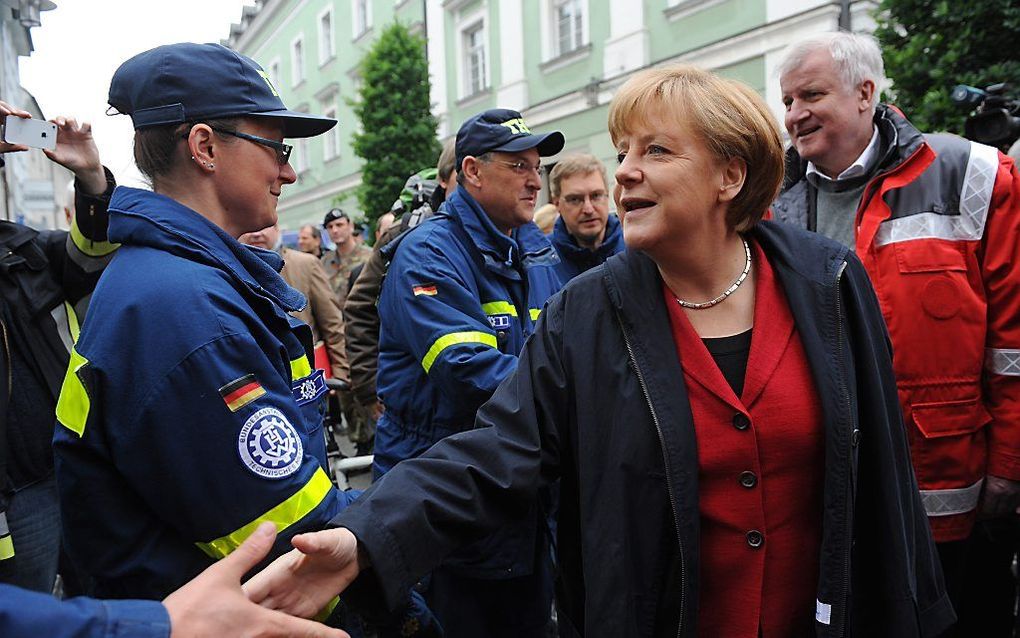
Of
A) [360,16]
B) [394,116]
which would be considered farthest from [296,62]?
[394,116]

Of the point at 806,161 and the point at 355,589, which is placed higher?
the point at 806,161

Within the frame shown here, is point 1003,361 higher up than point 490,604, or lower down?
higher up

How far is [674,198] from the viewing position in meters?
1.85

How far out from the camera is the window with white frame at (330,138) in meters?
28.4

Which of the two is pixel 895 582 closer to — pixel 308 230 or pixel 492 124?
pixel 492 124

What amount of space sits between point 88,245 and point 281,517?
169 cm

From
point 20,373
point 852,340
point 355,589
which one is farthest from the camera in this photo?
point 20,373

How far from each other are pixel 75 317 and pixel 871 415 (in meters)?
2.62

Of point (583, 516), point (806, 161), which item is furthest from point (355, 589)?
point (806, 161)

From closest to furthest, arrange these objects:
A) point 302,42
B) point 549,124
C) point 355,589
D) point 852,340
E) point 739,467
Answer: point 355,589, point 739,467, point 852,340, point 549,124, point 302,42

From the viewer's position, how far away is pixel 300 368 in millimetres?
1862

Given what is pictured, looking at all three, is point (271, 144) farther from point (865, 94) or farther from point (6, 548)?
point (865, 94)

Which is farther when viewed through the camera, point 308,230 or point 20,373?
point 308,230

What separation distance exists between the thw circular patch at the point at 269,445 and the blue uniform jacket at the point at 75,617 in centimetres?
38
